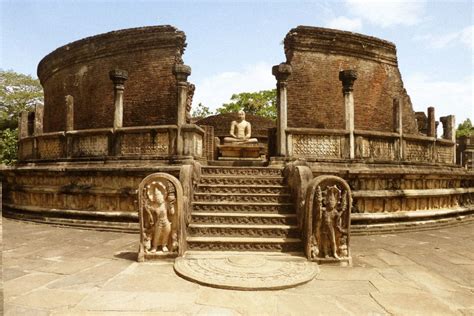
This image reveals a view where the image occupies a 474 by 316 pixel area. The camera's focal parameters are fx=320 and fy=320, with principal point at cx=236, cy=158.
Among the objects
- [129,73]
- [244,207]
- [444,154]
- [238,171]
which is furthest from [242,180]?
[129,73]

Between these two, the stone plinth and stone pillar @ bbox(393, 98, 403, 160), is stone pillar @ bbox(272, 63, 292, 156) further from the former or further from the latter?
stone pillar @ bbox(393, 98, 403, 160)

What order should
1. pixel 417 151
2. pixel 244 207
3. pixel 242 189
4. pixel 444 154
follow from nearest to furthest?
1. pixel 244 207
2. pixel 242 189
3. pixel 417 151
4. pixel 444 154

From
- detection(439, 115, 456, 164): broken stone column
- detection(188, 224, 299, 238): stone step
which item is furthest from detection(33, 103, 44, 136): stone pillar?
detection(439, 115, 456, 164): broken stone column

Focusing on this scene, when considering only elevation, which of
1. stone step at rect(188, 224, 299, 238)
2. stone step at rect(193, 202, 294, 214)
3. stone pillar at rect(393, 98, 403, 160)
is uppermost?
stone pillar at rect(393, 98, 403, 160)

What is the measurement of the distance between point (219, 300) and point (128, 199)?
189 inches

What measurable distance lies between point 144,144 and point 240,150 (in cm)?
308

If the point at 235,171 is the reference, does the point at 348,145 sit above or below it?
above

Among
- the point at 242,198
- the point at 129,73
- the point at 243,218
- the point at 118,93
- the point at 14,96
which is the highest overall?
the point at 14,96

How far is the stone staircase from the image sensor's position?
4.83 metres

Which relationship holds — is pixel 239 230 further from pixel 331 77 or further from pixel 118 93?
pixel 331 77

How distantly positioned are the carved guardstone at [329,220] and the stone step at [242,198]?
1319mm

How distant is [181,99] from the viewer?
25.3ft

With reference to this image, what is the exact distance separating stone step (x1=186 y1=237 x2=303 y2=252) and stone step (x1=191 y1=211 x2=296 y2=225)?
419 millimetres

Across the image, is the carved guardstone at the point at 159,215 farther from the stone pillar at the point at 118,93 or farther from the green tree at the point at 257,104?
the green tree at the point at 257,104
